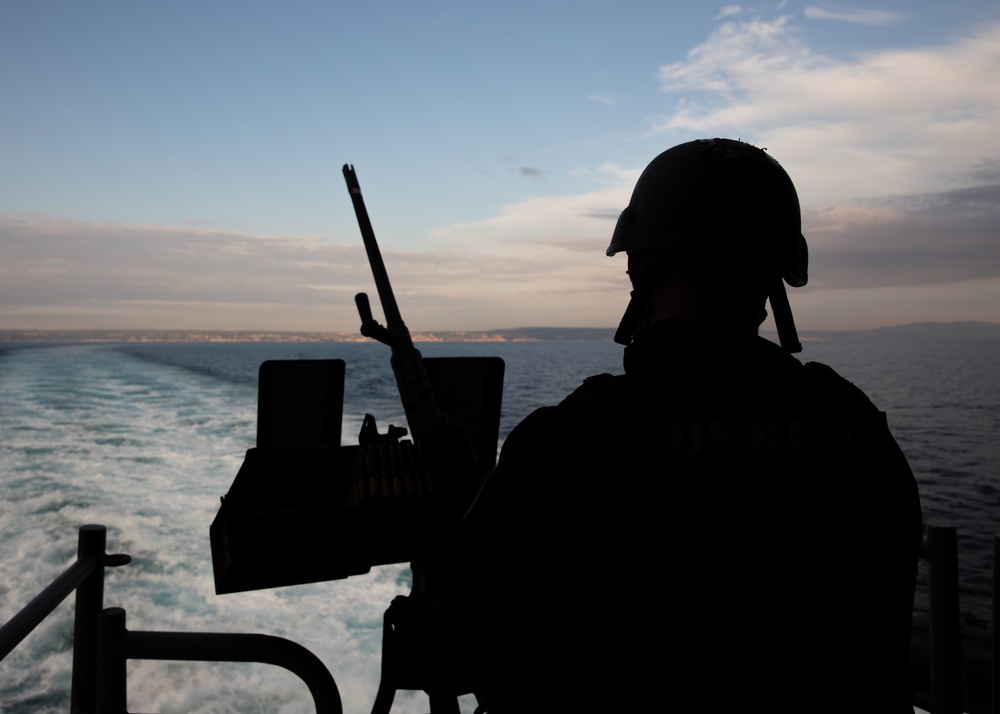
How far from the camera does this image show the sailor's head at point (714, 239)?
134 centimetres

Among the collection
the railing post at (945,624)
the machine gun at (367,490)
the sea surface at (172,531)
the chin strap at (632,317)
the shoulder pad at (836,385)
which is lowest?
the sea surface at (172,531)

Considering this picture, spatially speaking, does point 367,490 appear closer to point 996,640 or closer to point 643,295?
point 643,295

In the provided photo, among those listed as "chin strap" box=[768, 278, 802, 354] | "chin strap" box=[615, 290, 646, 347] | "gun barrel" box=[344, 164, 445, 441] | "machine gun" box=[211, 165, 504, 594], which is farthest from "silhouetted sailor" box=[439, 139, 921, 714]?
"gun barrel" box=[344, 164, 445, 441]

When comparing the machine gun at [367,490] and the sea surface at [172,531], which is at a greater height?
the machine gun at [367,490]

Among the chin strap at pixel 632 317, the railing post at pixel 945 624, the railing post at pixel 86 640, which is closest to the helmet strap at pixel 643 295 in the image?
the chin strap at pixel 632 317

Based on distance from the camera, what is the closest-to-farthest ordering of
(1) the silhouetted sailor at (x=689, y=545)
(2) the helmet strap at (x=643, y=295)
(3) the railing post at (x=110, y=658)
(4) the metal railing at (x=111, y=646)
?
(1) the silhouetted sailor at (x=689, y=545)
(2) the helmet strap at (x=643, y=295)
(4) the metal railing at (x=111, y=646)
(3) the railing post at (x=110, y=658)

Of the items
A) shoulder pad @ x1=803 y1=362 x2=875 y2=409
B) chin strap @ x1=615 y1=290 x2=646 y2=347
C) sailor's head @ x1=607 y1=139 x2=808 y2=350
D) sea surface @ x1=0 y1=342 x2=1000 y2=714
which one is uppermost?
sailor's head @ x1=607 y1=139 x2=808 y2=350

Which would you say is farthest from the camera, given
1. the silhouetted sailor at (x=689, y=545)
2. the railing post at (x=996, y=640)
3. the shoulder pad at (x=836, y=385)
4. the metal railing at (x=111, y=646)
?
the railing post at (x=996, y=640)

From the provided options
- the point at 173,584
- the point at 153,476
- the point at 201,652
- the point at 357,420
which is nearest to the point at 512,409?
the point at 357,420

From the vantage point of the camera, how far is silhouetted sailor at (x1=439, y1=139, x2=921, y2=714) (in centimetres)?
113

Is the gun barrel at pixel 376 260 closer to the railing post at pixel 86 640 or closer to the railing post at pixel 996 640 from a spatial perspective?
the railing post at pixel 86 640

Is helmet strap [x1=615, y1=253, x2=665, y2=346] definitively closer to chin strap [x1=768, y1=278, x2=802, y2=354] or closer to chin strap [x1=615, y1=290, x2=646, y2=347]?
chin strap [x1=615, y1=290, x2=646, y2=347]

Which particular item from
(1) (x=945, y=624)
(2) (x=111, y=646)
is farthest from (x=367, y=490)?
(1) (x=945, y=624)

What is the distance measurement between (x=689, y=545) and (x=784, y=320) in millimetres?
638
